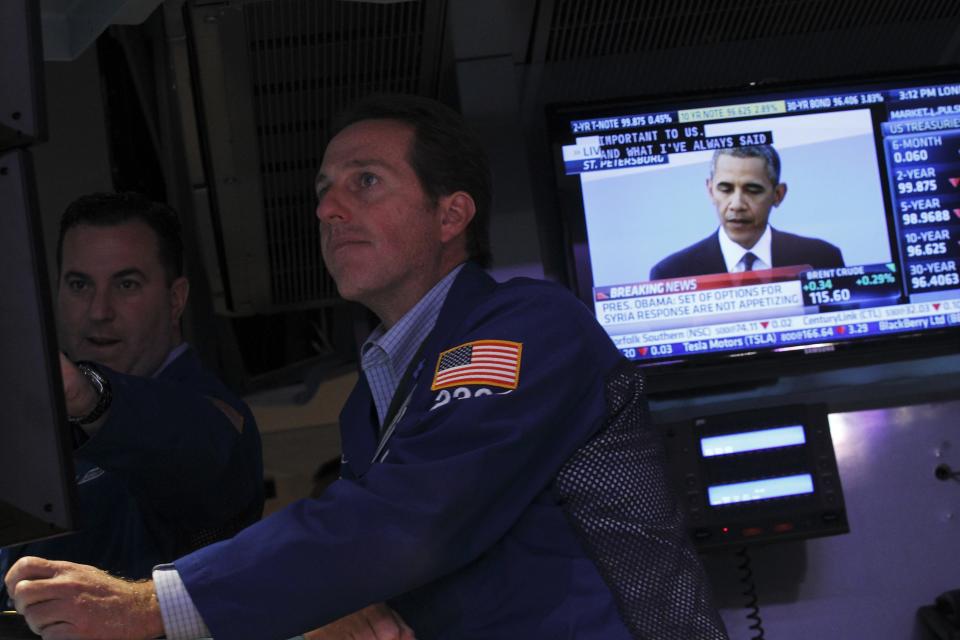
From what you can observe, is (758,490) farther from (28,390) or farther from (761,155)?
(28,390)

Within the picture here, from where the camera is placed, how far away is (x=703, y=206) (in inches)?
126

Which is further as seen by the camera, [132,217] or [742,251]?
[742,251]

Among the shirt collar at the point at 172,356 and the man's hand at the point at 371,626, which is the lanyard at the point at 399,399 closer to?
the man's hand at the point at 371,626

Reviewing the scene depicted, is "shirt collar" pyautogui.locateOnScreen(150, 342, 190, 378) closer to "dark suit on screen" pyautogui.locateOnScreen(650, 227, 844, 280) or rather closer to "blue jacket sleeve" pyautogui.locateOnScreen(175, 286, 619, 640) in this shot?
A: "blue jacket sleeve" pyautogui.locateOnScreen(175, 286, 619, 640)

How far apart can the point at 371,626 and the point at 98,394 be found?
605 mm

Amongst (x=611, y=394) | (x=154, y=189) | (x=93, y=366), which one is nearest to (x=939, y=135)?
(x=611, y=394)

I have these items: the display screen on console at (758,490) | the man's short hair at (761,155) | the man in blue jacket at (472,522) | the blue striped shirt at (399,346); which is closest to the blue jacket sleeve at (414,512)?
the man in blue jacket at (472,522)

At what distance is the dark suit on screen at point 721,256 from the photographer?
314 centimetres

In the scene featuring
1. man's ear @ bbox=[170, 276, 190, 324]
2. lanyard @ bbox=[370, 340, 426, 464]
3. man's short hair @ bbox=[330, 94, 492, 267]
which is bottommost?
lanyard @ bbox=[370, 340, 426, 464]

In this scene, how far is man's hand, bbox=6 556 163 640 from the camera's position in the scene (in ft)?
5.13

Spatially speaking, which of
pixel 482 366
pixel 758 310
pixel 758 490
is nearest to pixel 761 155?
pixel 758 310

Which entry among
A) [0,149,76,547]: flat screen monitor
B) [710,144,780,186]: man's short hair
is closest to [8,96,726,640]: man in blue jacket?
[0,149,76,547]: flat screen monitor

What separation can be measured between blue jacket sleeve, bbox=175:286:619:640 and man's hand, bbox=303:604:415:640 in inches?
5.3

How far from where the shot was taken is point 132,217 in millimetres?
2732
